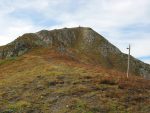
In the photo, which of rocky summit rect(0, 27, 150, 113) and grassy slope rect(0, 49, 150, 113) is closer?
grassy slope rect(0, 49, 150, 113)

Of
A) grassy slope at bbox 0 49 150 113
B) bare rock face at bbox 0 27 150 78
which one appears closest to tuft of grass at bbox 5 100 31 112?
grassy slope at bbox 0 49 150 113

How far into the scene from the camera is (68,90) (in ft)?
155

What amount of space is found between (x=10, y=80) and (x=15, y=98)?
8234mm

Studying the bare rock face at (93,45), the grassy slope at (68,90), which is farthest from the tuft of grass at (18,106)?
the bare rock face at (93,45)

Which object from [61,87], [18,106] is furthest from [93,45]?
[18,106]

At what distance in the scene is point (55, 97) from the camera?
1790 inches

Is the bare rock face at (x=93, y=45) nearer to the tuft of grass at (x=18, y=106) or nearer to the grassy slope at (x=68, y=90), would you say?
the grassy slope at (x=68, y=90)

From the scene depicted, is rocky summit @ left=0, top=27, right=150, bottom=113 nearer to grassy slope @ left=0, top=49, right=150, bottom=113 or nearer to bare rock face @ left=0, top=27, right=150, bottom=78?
grassy slope @ left=0, top=49, right=150, bottom=113

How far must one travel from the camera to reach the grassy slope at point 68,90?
41969 mm

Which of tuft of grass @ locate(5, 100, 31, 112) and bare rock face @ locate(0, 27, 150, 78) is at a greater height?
bare rock face @ locate(0, 27, 150, 78)

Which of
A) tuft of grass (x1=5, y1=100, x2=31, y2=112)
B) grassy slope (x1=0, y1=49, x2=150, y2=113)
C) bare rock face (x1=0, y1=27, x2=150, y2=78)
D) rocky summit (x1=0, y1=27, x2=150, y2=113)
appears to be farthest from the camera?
bare rock face (x1=0, y1=27, x2=150, y2=78)

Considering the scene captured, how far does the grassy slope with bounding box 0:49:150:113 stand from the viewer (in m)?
42.0

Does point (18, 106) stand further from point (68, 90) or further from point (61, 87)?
point (61, 87)

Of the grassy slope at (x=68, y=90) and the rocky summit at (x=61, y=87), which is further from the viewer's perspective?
the rocky summit at (x=61, y=87)
